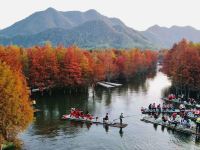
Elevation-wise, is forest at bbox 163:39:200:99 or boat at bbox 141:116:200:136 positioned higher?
forest at bbox 163:39:200:99

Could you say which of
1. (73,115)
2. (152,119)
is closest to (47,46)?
(73,115)

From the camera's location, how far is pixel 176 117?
76.8 m

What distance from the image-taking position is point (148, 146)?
6000 cm

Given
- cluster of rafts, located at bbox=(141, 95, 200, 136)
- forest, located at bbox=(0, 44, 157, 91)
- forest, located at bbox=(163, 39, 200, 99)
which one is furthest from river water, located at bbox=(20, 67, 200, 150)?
forest, located at bbox=(163, 39, 200, 99)

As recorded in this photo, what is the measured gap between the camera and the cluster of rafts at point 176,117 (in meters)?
69.8

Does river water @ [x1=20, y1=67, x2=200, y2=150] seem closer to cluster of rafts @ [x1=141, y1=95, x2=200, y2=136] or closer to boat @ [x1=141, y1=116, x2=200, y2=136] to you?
boat @ [x1=141, y1=116, x2=200, y2=136]

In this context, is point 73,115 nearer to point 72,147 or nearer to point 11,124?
point 72,147

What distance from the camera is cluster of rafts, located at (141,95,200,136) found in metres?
69.8

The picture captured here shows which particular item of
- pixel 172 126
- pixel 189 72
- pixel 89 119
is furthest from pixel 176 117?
pixel 189 72

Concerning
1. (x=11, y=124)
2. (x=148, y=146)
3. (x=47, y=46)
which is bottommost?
(x=148, y=146)

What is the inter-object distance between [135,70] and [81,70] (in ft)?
231

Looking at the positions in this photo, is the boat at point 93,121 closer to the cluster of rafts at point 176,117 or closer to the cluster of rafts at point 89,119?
the cluster of rafts at point 89,119

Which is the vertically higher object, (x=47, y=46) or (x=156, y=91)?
(x=47, y=46)

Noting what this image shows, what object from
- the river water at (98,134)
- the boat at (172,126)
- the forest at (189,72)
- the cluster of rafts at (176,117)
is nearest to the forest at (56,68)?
the river water at (98,134)
